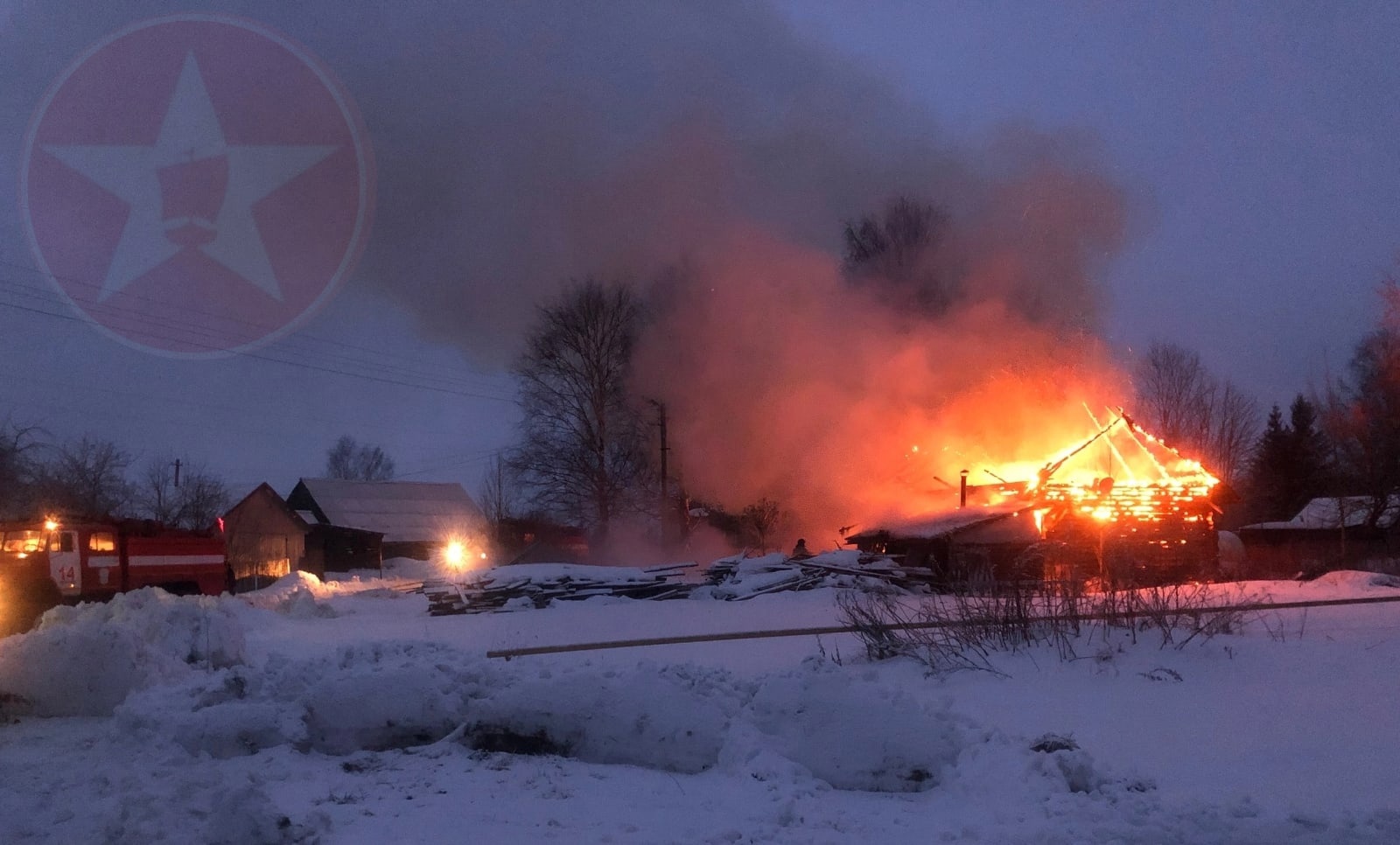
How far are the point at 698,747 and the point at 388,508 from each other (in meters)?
59.6

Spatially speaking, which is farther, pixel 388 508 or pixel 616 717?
pixel 388 508

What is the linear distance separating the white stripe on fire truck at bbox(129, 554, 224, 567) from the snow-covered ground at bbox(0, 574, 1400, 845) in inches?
483

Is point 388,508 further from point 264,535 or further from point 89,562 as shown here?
point 89,562

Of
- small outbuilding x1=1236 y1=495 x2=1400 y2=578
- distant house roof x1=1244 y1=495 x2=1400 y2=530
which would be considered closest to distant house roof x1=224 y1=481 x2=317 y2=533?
small outbuilding x1=1236 y1=495 x2=1400 y2=578

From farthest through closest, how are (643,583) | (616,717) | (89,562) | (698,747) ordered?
1. (643,583)
2. (89,562)
3. (616,717)
4. (698,747)

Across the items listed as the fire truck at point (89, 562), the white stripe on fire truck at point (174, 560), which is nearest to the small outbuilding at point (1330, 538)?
the white stripe on fire truck at point (174, 560)

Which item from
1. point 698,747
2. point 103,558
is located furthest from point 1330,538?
point 103,558

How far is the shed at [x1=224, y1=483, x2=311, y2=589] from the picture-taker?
4572cm

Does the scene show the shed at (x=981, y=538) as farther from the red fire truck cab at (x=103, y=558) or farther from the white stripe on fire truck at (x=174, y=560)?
the red fire truck cab at (x=103, y=558)

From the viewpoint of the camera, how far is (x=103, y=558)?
67.5 feet

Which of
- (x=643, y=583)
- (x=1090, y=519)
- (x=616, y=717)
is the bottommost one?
(x=643, y=583)

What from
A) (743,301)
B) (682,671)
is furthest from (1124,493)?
(682,671)

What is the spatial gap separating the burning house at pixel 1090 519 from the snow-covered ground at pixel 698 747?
50.5ft

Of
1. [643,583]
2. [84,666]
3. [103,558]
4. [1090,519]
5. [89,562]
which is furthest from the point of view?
[1090,519]
